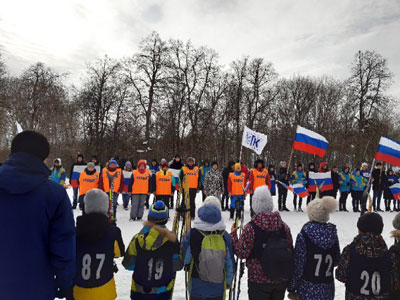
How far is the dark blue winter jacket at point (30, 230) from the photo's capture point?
2.14 m

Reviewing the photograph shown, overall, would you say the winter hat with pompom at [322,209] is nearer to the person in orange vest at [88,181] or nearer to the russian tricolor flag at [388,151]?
the russian tricolor flag at [388,151]

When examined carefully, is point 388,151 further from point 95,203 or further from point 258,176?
point 95,203

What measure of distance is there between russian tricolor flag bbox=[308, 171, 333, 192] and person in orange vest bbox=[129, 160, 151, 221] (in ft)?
21.6

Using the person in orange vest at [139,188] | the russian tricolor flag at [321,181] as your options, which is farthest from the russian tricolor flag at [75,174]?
the russian tricolor flag at [321,181]

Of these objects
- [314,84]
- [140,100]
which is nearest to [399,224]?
[140,100]

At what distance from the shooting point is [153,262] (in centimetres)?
323

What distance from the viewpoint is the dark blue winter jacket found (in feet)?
7.03

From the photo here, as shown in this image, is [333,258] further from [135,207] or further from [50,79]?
[50,79]

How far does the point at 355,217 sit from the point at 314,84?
32.9 meters

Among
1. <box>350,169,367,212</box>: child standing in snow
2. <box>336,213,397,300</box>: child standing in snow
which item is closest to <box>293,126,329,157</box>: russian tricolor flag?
<box>350,169,367,212</box>: child standing in snow

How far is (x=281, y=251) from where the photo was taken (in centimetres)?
305

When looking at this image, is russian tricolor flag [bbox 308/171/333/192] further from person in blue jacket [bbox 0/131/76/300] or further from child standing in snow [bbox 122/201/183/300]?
person in blue jacket [bbox 0/131/76/300]

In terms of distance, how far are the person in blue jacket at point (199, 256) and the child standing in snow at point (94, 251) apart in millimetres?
748

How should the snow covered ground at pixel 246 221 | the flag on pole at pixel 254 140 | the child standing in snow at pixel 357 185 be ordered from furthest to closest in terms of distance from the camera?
the child standing in snow at pixel 357 185, the flag on pole at pixel 254 140, the snow covered ground at pixel 246 221
